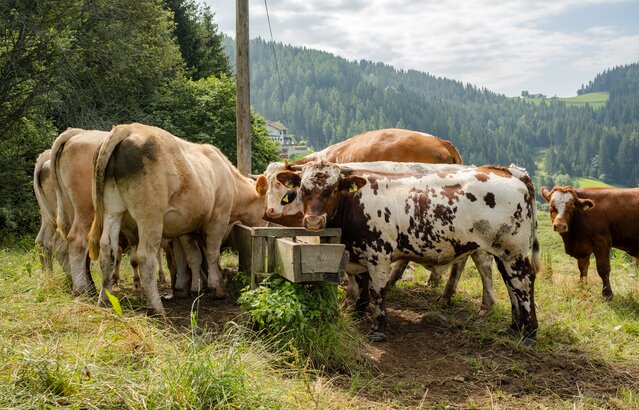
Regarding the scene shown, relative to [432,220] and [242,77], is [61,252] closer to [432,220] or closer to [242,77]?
[242,77]

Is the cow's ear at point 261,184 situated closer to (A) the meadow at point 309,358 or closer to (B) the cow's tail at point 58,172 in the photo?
(A) the meadow at point 309,358

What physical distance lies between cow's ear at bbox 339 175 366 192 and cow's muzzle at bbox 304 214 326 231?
719 millimetres

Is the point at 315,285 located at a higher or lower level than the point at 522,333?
higher

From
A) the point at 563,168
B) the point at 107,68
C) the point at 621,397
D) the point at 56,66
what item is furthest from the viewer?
the point at 563,168

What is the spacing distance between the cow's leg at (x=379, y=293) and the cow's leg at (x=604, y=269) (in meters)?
4.87

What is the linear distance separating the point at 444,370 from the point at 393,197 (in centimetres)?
221

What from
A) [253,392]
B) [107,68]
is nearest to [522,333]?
[253,392]

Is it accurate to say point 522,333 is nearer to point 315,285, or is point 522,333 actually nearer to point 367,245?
point 367,245

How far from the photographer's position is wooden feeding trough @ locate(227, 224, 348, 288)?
19.3ft

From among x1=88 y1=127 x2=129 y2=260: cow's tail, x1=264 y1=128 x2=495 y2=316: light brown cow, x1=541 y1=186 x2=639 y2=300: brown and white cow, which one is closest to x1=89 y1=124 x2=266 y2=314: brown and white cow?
x1=88 y1=127 x2=129 y2=260: cow's tail

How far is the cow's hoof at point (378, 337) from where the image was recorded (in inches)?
271

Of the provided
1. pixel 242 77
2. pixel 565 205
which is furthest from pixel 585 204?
pixel 242 77

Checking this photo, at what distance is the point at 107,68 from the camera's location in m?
22.1

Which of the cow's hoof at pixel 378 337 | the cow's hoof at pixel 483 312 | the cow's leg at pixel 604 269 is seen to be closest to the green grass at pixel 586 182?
the cow's leg at pixel 604 269
